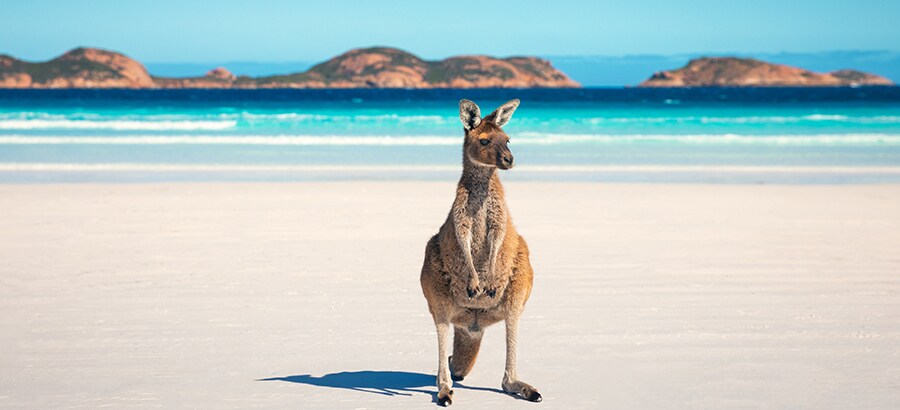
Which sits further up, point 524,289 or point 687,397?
point 524,289

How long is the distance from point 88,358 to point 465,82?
115m

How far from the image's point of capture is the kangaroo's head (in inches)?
154

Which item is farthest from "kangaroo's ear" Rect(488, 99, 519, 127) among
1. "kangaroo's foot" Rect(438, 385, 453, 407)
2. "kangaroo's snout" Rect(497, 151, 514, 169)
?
"kangaroo's foot" Rect(438, 385, 453, 407)

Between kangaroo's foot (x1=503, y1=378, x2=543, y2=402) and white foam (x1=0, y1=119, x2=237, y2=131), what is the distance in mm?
27639

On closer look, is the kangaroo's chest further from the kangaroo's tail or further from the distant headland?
the distant headland

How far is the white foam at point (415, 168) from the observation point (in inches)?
712

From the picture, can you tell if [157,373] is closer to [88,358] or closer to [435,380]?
[88,358]

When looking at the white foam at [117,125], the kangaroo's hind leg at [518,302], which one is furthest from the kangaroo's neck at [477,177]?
the white foam at [117,125]

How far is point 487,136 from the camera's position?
398 cm

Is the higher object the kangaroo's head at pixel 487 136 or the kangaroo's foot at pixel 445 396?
the kangaroo's head at pixel 487 136

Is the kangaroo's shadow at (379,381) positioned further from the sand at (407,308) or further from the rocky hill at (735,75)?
the rocky hill at (735,75)

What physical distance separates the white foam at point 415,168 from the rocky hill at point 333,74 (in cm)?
9353

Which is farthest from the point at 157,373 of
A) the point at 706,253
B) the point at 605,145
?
the point at 605,145

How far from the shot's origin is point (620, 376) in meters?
4.95
